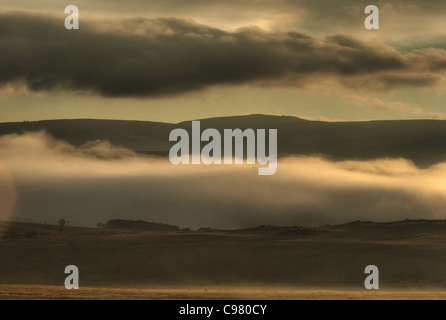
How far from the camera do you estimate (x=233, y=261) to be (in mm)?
73438

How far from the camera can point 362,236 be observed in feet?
301

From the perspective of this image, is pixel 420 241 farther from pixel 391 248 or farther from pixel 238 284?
pixel 238 284

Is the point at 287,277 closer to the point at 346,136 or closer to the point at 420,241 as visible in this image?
the point at 420,241

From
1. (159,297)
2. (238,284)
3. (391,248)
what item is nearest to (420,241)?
(391,248)

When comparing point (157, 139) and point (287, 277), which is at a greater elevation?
point (157, 139)

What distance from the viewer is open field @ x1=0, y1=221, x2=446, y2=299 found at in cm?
6254

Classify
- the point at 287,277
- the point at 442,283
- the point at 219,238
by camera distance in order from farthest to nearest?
the point at 219,238 < the point at 287,277 < the point at 442,283

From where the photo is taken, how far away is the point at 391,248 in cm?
7594

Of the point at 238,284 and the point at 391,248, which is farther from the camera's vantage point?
the point at 391,248

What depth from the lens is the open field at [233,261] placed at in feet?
205
